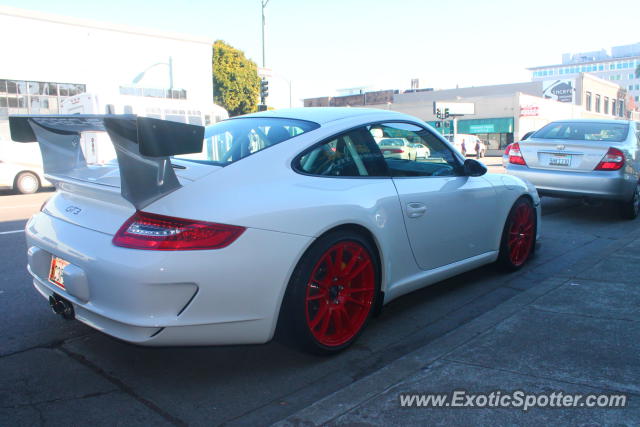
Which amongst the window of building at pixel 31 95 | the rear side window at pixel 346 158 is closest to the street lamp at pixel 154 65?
the window of building at pixel 31 95

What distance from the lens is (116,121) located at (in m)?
2.44

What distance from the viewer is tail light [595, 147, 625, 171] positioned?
7.14m

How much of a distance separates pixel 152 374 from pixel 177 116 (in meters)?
16.7

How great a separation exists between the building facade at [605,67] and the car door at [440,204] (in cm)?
14313

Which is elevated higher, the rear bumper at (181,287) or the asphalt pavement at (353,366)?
the rear bumper at (181,287)

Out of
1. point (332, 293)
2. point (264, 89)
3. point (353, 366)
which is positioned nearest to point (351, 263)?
point (332, 293)

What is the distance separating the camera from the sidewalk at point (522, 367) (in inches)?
92.6

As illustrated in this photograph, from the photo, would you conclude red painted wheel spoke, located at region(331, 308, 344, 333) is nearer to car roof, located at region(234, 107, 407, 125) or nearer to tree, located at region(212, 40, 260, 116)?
car roof, located at region(234, 107, 407, 125)

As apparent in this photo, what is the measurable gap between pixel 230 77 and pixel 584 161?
122ft

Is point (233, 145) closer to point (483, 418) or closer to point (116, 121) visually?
point (116, 121)

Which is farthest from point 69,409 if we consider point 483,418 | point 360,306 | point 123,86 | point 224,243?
point 123,86

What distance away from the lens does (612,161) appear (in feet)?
23.5

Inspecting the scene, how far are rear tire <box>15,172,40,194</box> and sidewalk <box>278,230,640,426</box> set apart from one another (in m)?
13.6

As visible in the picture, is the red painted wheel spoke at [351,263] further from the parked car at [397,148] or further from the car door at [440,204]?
the parked car at [397,148]
